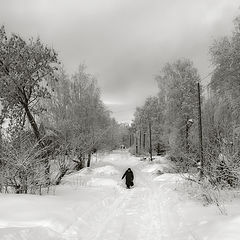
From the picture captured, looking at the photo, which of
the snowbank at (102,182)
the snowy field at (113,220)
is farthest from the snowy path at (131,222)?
the snowbank at (102,182)

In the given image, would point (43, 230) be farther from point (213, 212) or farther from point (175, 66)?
point (175, 66)

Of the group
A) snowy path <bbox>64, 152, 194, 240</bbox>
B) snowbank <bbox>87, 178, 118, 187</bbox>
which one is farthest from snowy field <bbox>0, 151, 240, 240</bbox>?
snowbank <bbox>87, 178, 118, 187</bbox>

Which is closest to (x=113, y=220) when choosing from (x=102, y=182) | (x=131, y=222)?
(x=131, y=222)

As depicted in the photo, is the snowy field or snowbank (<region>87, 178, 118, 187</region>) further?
snowbank (<region>87, 178, 118, 187</region>)

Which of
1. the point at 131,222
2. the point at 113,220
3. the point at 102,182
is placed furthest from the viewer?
the point at 102,182

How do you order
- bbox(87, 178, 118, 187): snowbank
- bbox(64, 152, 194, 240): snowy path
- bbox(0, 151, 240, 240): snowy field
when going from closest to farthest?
1. bbox(0, 151, 240, 240): snowy field
2. bbox(64, 152, 194, 240): snowy path
3. bbox(87, 178, 118, 187): snowbank

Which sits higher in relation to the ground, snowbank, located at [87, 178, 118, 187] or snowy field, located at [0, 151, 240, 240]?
snowbank, located at [87, 178, 118, 187]

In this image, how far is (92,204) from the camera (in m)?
14.2

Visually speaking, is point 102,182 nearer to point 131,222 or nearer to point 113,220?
point 113,220

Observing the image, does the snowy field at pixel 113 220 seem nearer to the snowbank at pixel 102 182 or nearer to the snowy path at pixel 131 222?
the snowy path at pixel 131 222

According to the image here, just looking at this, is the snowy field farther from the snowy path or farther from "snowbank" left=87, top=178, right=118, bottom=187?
"snowbank" left=87, top=178, right=118, bottom=187

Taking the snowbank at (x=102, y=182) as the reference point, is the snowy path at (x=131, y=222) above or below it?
below

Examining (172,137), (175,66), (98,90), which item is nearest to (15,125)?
(98,90)

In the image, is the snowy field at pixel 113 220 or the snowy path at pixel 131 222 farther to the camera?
the snowy path at pixel 131 222
